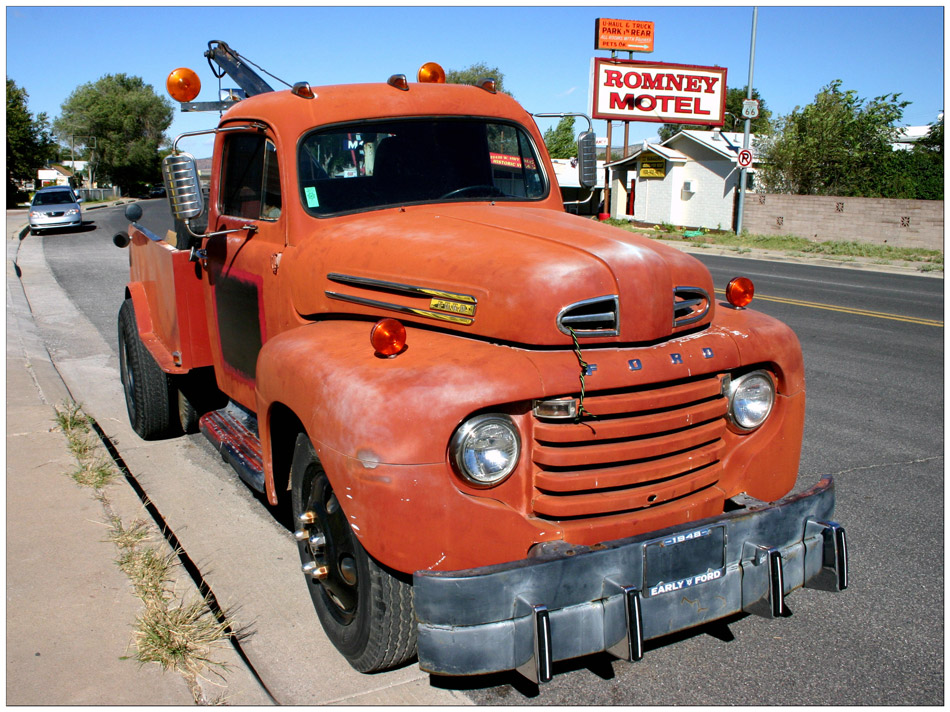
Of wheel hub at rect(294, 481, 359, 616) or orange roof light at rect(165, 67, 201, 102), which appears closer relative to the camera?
wheel hub at rect(294, 481, 359, 616)

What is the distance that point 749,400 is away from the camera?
3.11 m

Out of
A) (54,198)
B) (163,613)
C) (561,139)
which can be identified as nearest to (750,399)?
(163,613)

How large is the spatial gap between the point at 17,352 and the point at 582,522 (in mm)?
7509

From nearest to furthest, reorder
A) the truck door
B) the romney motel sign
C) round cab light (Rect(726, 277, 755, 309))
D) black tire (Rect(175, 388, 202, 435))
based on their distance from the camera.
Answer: round cab light (Rect(726, 277, 755, 309))
the truck door
black tire (Rect(175, 388, 202, 435))
the romney motel sign

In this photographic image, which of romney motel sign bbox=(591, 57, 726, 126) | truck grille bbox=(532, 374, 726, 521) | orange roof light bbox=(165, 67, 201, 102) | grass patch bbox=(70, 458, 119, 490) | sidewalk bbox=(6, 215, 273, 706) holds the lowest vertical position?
sidewalk bbox=(6, 215, 273, 706)

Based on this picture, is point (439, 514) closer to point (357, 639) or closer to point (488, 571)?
point (488, 571)

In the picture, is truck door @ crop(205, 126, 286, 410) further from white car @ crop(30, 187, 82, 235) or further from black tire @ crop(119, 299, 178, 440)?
white car @ crop(30, 187, 82, 235)

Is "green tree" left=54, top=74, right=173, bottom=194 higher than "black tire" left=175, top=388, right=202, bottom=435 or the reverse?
higher

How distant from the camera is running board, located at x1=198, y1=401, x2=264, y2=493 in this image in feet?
12.4

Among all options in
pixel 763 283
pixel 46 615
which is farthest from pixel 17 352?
pixel 763 283

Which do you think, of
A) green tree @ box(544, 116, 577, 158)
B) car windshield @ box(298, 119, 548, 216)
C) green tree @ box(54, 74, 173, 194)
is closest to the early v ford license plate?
car windshield @ box(298, 119, 548, 216)

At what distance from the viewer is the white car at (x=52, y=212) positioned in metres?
26.2

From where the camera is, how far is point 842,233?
83.5 feet

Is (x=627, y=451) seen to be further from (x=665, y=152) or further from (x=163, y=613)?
(x=665, y=152)
